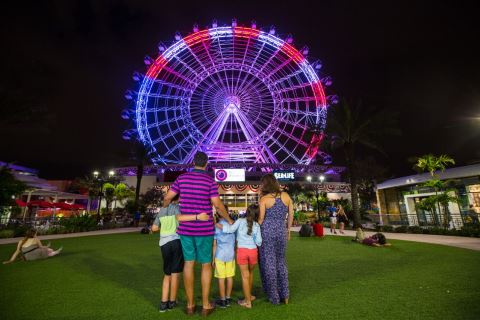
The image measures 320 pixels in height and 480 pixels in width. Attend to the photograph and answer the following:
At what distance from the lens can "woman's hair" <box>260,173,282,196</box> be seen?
4.16m

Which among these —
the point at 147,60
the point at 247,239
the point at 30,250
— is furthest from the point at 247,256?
the point at 147,60

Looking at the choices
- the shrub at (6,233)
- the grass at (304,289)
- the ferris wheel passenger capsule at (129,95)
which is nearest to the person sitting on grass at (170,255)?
the grass at (304,289)

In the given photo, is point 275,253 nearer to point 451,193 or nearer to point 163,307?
point 163,307

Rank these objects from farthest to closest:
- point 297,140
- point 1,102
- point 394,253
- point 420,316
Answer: point 297,140 < point 1,102 < point 394,253 < point 420,316

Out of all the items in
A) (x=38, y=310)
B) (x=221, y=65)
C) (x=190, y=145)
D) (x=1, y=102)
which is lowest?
(x=38, y=310)

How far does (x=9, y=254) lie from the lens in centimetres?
916

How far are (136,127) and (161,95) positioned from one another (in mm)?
4381

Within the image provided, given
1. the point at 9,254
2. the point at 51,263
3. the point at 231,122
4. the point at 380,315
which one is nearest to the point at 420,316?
the point at 380,315

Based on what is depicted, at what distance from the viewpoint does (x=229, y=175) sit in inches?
1858

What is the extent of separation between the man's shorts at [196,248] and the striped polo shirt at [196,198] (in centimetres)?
8

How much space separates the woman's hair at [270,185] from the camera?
13.6ft

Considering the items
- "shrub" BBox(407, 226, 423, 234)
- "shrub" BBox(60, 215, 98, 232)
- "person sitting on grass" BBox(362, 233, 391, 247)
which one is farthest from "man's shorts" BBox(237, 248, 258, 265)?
"shrub" BBox(60, 215, 98, 232)

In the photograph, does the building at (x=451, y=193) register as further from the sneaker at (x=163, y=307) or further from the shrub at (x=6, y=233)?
the shrub at (x=6, y=233)

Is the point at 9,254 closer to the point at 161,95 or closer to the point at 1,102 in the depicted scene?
the point at 1,102
